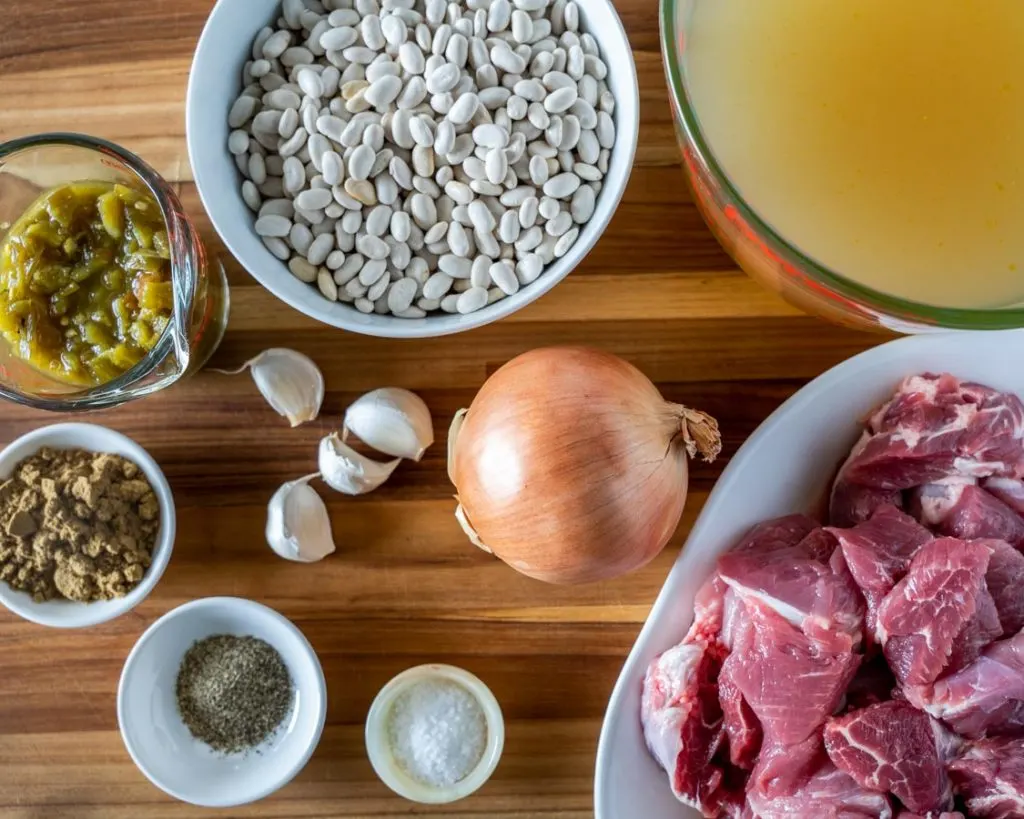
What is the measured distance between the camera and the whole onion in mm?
1183

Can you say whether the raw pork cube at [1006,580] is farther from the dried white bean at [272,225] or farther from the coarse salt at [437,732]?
the dried white bean at [272,225]

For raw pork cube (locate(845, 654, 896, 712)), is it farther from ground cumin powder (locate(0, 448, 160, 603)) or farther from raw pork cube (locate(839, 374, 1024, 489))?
ground cumin powder (locate(0, 448, 160, 603))

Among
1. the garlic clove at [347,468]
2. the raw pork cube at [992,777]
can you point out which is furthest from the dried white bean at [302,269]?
the raw pork cube at [992,777]

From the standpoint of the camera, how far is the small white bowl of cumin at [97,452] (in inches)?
50.9

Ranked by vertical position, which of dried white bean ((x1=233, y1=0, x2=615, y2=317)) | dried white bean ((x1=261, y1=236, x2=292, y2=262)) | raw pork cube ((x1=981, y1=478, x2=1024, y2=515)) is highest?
dried white bean ((x1=233, y1=0, x2=615, y2=317))

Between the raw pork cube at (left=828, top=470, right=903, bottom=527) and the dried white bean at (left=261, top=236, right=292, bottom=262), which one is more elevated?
the dried white bean at (left=261, top=236, right=292, bottom=262)

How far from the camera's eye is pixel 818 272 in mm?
960

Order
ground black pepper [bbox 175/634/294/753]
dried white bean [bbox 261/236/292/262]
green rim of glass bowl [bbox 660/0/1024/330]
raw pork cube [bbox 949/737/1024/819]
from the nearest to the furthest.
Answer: green rim of glass bowl [bbox 660/0/1024/330] < raw pork cube [bbox 949/737/1024/819] < dried white bean [bbox 261/236/292/262] < ground black pepper [bbox 175/634/294/753]

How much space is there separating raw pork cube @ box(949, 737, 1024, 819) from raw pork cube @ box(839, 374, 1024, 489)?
0.34 metres

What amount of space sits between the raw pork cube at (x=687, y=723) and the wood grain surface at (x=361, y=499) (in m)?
0.12

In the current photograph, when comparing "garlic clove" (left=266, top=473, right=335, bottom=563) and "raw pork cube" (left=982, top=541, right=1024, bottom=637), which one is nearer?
"raw pork cube" (left=982, top=541, right=1024, bottom=637)

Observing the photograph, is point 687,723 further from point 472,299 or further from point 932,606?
point 472,299

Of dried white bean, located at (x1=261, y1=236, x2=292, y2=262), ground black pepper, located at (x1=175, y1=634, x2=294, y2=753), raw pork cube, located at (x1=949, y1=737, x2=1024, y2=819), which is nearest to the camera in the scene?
raw pork cube, located at (x1=949, y1=737, x2=1024, y2=819)

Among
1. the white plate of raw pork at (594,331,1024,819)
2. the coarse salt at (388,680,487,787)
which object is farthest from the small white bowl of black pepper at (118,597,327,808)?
the white plate of raw pork at (594,331,1024,819)
